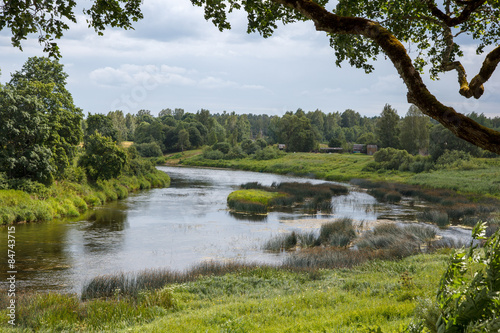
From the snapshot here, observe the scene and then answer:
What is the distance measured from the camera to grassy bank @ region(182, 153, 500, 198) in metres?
43.3

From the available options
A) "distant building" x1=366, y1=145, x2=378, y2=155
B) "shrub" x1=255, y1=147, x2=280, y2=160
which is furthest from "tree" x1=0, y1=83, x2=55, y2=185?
"distant building" x1=366, y1=145, x2=378, y2=155

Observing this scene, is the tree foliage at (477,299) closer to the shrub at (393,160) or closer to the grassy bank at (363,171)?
the grassy bank at (363,171)

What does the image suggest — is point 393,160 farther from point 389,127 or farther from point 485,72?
point 485,72

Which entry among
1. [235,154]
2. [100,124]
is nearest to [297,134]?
[235,154]

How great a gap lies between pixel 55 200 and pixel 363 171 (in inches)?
2049

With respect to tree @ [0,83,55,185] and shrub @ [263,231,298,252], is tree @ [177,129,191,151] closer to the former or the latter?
tree @ [0,83,55,185]

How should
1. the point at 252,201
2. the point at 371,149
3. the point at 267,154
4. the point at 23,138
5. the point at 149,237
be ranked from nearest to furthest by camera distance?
the point at 149,237
the point at 23,138
the point at 252,201
the point at 267,154
the point at 371,149

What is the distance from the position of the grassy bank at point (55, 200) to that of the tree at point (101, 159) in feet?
3.61

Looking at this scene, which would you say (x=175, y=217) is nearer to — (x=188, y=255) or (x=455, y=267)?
(x=188, y=255)

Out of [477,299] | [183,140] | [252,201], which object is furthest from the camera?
[183,140]

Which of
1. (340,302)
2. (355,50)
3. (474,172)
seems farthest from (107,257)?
(474,172)

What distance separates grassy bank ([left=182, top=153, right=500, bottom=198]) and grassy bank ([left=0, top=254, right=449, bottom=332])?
34002 mm

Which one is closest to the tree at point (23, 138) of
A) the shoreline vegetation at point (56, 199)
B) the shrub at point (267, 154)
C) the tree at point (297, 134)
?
the shoreline vegetation at point (56, 199)

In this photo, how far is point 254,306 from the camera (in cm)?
807
